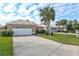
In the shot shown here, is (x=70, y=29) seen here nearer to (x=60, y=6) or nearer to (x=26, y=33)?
(x=60, y=6)

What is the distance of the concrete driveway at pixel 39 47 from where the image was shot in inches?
213

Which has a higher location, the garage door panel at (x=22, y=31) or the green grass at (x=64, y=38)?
the garage door panel at (x=22, y=31)

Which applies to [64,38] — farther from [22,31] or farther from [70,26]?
[22,31]

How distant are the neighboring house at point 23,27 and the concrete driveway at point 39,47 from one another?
106 mm

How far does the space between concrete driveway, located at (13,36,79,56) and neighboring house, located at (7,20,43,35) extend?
11 cm

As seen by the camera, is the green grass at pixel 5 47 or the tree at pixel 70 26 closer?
the green grass at pixel 5 47

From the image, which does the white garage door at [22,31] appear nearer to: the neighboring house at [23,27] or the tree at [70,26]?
the neighboring house at [23,27]

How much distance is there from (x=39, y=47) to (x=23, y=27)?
46 cm

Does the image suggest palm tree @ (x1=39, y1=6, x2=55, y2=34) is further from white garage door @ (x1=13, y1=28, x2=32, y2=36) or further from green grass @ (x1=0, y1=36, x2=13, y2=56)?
green grass @ (x1=0, y1=36, x2=13, y2=56)

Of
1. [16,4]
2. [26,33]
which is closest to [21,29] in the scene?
[26,33]

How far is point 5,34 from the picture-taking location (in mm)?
5426

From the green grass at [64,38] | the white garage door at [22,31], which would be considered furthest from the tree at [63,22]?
the white garage door at [22,31]

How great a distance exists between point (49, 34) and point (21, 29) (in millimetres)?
509

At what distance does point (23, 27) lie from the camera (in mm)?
5535
